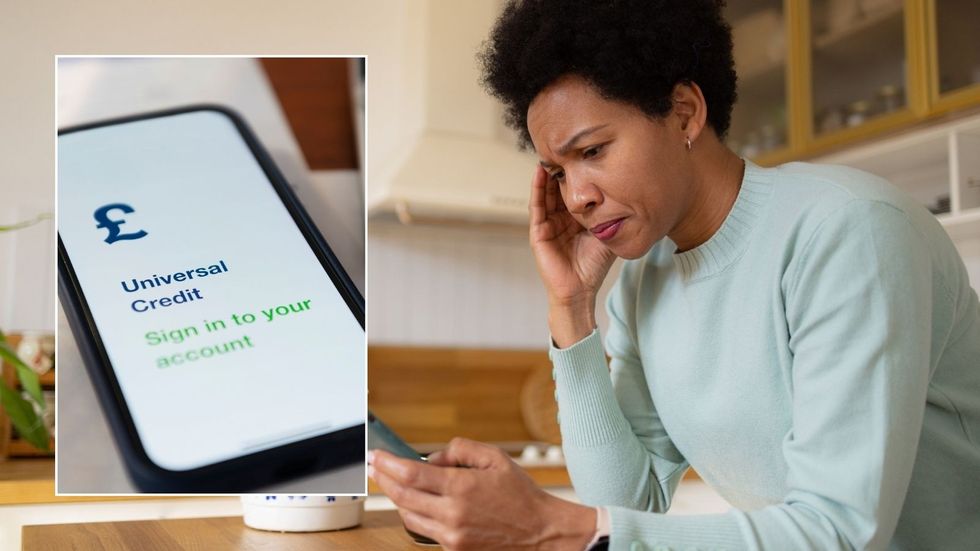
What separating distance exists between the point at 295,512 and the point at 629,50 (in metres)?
0.66

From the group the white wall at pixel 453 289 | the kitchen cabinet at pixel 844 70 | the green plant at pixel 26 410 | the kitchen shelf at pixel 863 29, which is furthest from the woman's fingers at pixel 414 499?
the kitchen shelf at pixel 863 29

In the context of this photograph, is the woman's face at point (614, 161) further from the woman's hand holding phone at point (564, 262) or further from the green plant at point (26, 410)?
the green plant at point (26, 410)

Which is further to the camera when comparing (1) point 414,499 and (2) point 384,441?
(2) point 384,441

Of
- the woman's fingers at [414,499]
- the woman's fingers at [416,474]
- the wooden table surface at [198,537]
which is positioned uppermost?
the woman's fingers at [416,474]

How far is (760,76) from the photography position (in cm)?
286

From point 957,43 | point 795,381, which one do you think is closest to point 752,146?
point 957,43

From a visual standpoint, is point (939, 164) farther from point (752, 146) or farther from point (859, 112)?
point (752, 146)

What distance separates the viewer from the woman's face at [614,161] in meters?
0.90

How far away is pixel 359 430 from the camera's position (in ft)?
2.86

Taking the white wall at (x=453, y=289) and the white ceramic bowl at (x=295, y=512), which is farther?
the white wall at (x=453, y=289)

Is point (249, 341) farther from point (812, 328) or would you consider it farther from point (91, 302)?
point (812, 328)

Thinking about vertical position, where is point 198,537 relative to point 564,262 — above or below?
below

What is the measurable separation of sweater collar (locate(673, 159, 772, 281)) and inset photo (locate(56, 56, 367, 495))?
0.37 meters

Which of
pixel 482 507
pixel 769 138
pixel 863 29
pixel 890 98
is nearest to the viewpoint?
pixel 482 507
